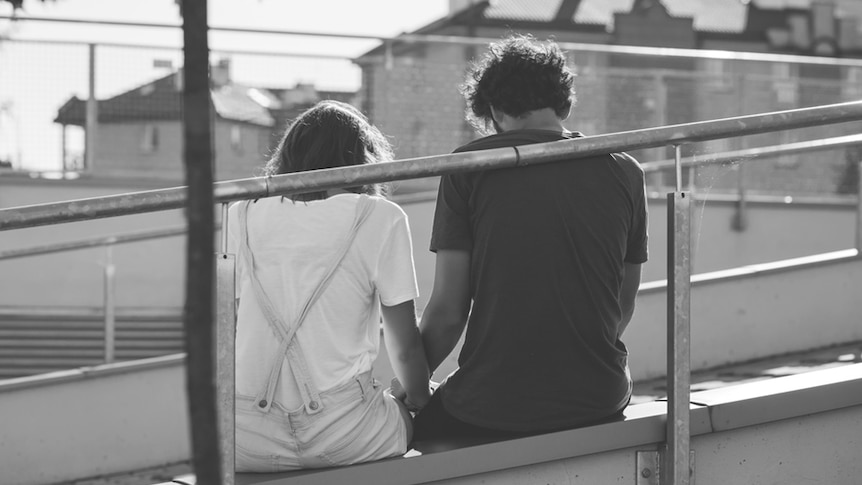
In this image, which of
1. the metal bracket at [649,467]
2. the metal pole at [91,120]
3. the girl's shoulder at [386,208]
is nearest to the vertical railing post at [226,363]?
the girl's shoulder at [386,208]

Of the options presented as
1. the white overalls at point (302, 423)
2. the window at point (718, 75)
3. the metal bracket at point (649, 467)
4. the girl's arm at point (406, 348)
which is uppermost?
the window at point (718, 75)

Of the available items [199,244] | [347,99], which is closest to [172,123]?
[347,99]

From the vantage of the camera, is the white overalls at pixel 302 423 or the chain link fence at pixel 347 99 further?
the chain link fence at pixel 347 99

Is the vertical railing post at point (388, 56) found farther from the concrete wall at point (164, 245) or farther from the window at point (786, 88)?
the window at point (786, 88)

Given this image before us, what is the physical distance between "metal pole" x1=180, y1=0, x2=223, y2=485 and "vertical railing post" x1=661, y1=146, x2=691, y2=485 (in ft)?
6.08

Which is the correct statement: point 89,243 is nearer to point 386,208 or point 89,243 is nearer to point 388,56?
point 388,56

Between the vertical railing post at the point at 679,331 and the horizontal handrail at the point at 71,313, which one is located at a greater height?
the vertical railing post at the point at 679,331

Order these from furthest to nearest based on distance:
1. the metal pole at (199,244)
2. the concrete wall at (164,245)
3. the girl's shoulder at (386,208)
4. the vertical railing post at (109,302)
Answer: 1. the concrete wall at (164,245)
2. the vertical railing post at (109,302)
3. the girl's shoulder at (386,208)
4. the metal pole at (199,244)

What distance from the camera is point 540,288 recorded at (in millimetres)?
2762

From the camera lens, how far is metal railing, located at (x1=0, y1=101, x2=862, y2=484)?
8.20ft

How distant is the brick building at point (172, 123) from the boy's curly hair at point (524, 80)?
5573 millimetres

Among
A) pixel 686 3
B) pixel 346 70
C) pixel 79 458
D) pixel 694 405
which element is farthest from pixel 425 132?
pixel 686 3

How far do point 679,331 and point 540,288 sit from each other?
0.40 meters

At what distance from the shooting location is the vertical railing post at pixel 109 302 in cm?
743
